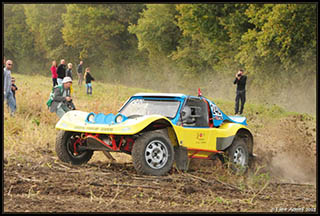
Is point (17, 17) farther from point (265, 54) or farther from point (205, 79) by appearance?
point (265, 54)

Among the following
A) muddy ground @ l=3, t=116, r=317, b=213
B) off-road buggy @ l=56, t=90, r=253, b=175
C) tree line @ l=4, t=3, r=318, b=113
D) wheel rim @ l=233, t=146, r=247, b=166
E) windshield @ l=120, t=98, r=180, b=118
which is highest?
tree line @ l=4, t=3, r=318, b=113

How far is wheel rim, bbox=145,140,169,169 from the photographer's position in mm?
9255

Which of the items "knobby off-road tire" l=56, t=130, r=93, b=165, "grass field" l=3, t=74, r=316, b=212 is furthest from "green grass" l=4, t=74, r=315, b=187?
"knobby off-road tire" l=56, t=130, r=93, b=165

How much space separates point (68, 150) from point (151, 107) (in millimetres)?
1952

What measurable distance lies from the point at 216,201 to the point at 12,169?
394 cm

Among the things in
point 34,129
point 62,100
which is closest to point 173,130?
point 62,100

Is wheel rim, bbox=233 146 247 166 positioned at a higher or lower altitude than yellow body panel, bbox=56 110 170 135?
lower

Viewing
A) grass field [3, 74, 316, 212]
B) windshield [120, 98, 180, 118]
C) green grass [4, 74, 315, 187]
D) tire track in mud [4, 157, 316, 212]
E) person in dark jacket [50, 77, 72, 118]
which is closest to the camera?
tire track in mud [4, 157, 316, 212]

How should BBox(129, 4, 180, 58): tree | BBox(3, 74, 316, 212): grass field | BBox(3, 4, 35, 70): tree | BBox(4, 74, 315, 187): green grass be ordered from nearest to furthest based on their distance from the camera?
BBox(3, 74, 316, 212): grass field → BBox(4, 74, 315, 187): green grass → BBox(129, 4, 180, 58): tree → BBox(3, 4, 35, 70): tree

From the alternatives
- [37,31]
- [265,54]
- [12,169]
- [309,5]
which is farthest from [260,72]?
[37,31]

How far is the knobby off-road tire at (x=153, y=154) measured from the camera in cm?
908

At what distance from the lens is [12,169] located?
9.41 metres

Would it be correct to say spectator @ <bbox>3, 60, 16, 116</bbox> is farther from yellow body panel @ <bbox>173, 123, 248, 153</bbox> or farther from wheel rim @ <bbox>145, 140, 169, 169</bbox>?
wheel rim @ <bbox>145, 140, 169, 169</bbox>

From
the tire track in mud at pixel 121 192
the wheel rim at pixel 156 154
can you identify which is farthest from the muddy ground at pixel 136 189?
the wheel rim at pixel 156 154
